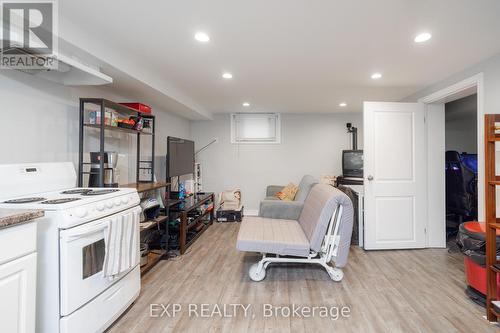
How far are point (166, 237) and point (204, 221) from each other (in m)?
1.43

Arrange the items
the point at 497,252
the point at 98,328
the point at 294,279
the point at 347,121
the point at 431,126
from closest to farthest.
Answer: the point at 98,328 < the point at 497,252 < the point at 294,279 < the point at 431,126 < the point at 347,121

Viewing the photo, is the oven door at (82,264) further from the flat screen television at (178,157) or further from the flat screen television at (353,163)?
the flat screen television at (353,163)

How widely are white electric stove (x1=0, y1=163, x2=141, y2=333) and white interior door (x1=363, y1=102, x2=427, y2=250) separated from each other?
9.37 feet

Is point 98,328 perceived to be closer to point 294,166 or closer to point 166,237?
point 166,237

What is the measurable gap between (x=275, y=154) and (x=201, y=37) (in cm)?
346

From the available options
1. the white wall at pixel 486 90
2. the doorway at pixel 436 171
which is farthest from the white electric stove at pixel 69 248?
the doorway at pixel 436 171

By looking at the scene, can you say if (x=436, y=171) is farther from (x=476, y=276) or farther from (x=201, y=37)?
(x=201, y=37)

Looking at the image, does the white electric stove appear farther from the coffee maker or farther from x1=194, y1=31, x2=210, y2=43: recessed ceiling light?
x1=194, y1=31, x2=210, y2=43: recessed ceiling light

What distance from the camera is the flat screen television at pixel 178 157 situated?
10.2ft

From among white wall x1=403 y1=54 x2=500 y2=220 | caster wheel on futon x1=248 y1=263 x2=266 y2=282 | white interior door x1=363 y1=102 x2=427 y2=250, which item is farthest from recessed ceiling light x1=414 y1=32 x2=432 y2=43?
caster wheel on futon x1=248 y1=263 x2=266 y2=282

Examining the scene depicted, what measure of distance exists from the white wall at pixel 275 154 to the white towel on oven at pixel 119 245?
11.2ft

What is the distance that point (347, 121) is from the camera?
16.6 feet

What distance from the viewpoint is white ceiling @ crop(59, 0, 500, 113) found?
1.56 metres

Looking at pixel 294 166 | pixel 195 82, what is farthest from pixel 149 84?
pixel 294 166
